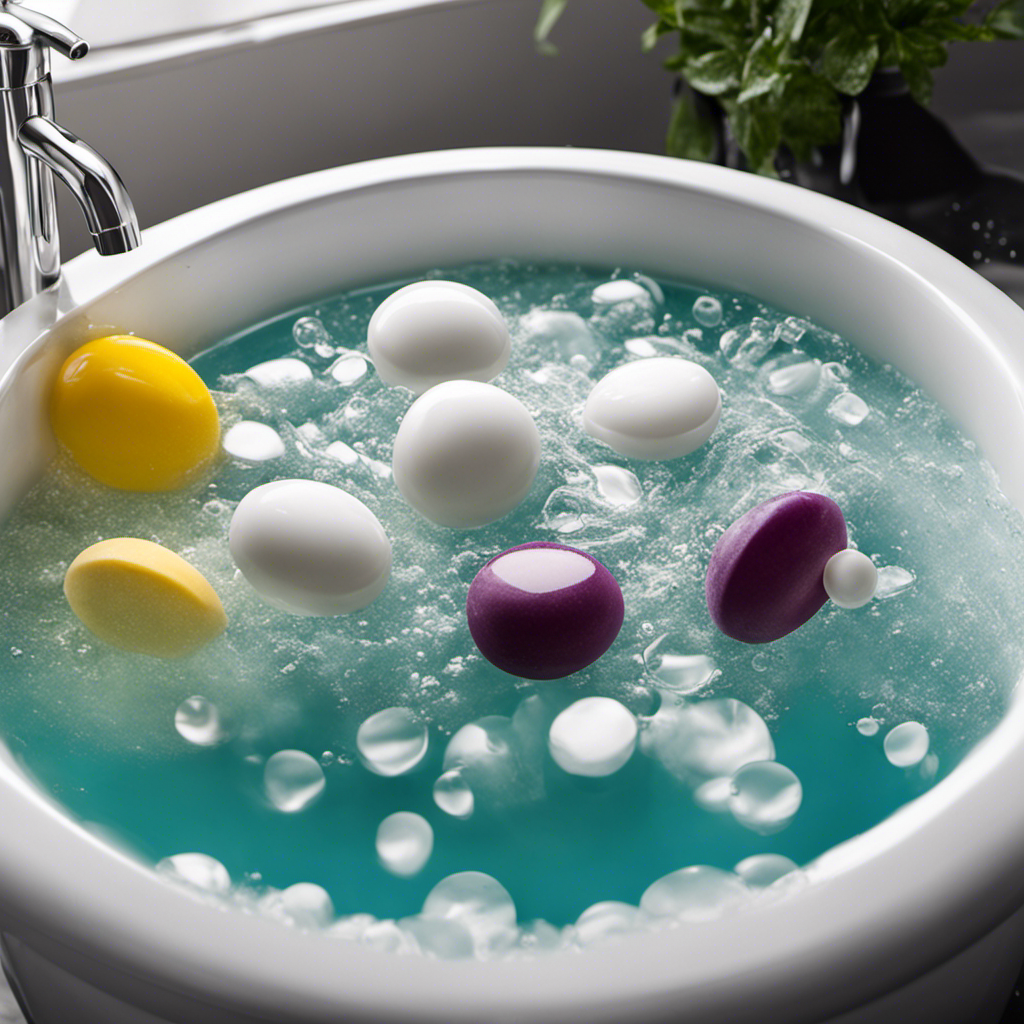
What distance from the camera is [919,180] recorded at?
169 cm

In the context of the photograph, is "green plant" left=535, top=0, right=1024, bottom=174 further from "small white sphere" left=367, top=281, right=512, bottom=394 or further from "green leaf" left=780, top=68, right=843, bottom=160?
"small white sphere" left=367, top=281, right=512, bottom=394

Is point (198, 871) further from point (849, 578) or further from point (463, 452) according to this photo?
point (849, 578)

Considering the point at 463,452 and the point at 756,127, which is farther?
the point at 756,127

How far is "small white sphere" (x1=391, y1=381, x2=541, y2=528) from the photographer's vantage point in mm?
895

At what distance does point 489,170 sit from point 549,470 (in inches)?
17.0

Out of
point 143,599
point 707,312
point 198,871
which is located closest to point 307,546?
point 143,599

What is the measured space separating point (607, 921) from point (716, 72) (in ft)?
3.98

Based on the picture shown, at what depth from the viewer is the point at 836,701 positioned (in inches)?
33.0

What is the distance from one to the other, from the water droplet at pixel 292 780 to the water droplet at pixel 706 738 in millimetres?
230

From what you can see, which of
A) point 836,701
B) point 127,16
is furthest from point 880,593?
point 127,16

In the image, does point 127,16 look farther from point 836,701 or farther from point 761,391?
point 836,701

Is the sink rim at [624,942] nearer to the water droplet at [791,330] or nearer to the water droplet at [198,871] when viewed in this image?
the water droplet at [198,871]

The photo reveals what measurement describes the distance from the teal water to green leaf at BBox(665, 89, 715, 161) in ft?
2.12

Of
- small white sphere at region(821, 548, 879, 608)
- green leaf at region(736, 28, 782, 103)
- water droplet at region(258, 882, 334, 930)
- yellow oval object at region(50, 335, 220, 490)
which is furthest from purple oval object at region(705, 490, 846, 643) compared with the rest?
green leaf at region(736, 28, 782, 103)
